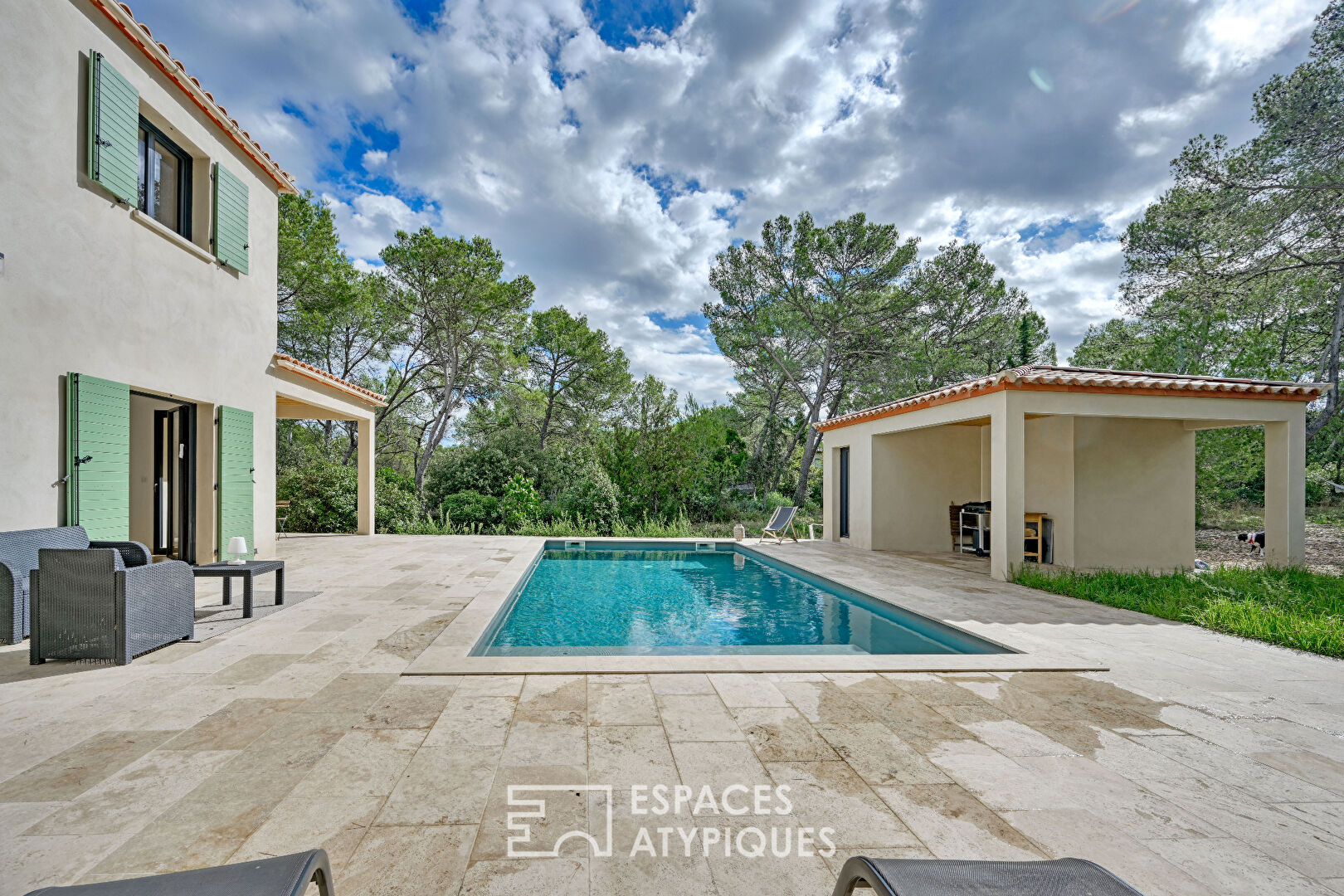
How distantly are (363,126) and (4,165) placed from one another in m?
9.63

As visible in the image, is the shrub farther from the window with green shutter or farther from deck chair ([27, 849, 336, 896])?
deck chair ([27, 849, 336, 896])

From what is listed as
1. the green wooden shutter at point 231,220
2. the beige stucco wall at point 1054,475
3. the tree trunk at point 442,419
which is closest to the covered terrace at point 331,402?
the green wooden shutter at point 231,220

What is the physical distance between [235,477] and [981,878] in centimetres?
913

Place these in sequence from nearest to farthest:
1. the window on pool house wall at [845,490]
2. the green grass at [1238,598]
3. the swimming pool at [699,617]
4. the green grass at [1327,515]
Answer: the green grass at [1238,598], the swimming pool at [699,617], the window on pool house wall at [845,490], the green grass at [1327,515]

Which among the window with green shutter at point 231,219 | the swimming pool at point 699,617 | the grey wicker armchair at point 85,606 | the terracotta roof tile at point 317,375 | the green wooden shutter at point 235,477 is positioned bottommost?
the swimming pool at point 699,617

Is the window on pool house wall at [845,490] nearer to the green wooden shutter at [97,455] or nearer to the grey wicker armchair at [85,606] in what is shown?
the grey wicker armchair at [85,606]

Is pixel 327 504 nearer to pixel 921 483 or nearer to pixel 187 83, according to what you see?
pixel 187 83

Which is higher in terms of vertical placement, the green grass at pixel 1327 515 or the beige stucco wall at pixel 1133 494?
the beige stucco wall at pixel 1133 494

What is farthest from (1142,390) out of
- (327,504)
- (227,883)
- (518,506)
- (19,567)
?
(327,504)

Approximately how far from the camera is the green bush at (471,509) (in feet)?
46.7

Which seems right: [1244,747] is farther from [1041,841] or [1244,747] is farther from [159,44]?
[159,44]

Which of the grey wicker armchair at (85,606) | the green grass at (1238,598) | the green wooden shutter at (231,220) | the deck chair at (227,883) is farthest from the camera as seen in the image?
the green wooden shutter at (231,220)

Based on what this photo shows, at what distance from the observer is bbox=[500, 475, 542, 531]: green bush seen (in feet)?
45.9

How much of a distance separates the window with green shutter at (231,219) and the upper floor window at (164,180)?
12.2 inches
